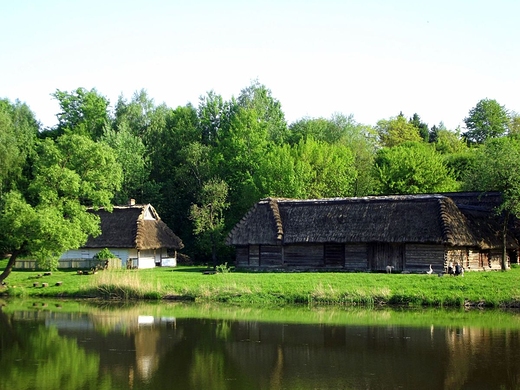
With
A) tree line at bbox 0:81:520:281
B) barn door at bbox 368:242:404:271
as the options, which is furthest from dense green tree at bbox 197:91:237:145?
barn door at bbox 368:242:404:271

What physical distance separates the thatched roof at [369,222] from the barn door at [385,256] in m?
0.89

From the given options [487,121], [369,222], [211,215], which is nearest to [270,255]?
[369,222]

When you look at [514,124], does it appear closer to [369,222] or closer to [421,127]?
[421,127]

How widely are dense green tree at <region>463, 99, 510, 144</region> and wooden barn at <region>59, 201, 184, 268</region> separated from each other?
52.4 metres

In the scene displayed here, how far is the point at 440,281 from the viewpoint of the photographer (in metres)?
35.6

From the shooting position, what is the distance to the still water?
19.2 m

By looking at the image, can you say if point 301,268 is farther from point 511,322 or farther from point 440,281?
point 511,322

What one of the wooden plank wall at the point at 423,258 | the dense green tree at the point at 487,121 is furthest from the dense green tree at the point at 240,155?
the dense green tree at the point at 487,121

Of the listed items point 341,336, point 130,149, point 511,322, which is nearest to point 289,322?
point 341,336

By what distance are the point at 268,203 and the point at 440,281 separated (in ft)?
52.3

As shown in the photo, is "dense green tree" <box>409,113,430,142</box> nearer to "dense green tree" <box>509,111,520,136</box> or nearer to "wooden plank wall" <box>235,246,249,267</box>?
"dense green tree" <box>509,111,520,136</box>

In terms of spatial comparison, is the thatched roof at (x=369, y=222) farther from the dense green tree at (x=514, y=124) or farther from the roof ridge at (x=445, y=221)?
the dense green tree at (x=514, y=124)

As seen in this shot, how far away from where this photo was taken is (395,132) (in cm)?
8975

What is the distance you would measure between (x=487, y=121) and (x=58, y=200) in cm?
6691
